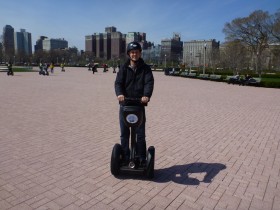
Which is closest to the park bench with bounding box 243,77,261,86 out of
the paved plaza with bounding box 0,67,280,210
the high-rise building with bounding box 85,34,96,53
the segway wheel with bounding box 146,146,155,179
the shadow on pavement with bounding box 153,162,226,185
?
the paved plaza with bounding box 0,67,280,210

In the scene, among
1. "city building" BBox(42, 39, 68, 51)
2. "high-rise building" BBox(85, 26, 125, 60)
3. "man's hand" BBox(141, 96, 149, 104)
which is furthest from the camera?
"city building" BBox(42, 39, 68, 51)

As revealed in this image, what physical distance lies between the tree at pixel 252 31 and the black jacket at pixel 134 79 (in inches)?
1744

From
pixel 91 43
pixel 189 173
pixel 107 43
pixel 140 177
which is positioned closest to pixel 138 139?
pixel 140 177

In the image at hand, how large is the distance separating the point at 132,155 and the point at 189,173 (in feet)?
3.43

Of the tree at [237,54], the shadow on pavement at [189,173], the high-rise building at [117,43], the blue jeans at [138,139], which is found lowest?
the shadow on pavement at [189,173]

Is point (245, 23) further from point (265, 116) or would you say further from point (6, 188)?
point (6, 188)

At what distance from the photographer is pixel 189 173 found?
4254 millimetres

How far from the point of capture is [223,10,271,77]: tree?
144ft

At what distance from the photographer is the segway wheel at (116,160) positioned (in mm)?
3854

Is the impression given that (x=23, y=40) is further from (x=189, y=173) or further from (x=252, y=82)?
(x=189, y=173)

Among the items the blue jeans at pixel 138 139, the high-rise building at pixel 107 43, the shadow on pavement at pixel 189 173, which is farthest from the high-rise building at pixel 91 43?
the blue jeans at pixel 138 139

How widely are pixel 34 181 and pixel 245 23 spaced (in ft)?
162

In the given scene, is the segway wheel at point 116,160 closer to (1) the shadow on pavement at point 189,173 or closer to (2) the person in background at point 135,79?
(2) the person in background at point 135,79

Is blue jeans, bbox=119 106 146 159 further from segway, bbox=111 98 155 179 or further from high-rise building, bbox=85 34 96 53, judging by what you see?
high-rise building, bbox=85 34 96 53
